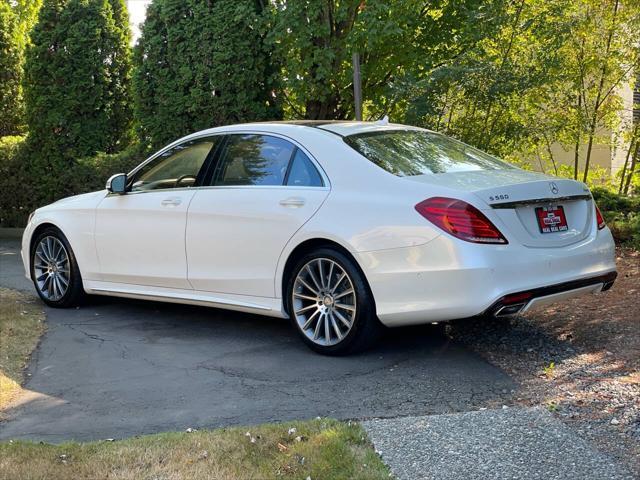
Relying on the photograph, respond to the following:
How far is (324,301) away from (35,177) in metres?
9.61

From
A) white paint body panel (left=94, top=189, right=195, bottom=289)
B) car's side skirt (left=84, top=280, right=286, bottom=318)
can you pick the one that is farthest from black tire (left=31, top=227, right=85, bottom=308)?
white paint body panel (left=94, top=189, right=195, bottom=289)

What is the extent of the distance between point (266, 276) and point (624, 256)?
458 centimetres

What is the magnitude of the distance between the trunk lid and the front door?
2.09m

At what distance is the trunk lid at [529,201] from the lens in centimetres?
518

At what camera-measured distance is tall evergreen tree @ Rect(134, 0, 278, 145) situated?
37.4ft

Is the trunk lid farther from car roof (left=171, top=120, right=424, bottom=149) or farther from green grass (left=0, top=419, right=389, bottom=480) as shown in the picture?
green grass (left=0, top=419, right=389, bottom=480)

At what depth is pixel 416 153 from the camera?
5.99 metres

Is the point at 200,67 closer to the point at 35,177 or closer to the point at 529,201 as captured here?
the point at 35,177

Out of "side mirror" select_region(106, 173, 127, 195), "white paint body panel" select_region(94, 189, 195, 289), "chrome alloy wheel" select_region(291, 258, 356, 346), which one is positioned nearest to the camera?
"chrome alloy wheel" select_region(291, 258, 356, 346)

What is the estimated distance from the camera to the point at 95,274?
7.34 m

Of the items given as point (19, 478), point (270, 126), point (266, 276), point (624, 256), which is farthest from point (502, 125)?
point (19, 478)

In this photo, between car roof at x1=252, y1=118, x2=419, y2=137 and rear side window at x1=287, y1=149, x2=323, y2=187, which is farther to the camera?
car roof at x1=252, y1=118, x2=419, y2=137

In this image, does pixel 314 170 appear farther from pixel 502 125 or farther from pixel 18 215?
pixel 18 215

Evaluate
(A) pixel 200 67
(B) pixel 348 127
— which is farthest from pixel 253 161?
(A) pixel 200 67
